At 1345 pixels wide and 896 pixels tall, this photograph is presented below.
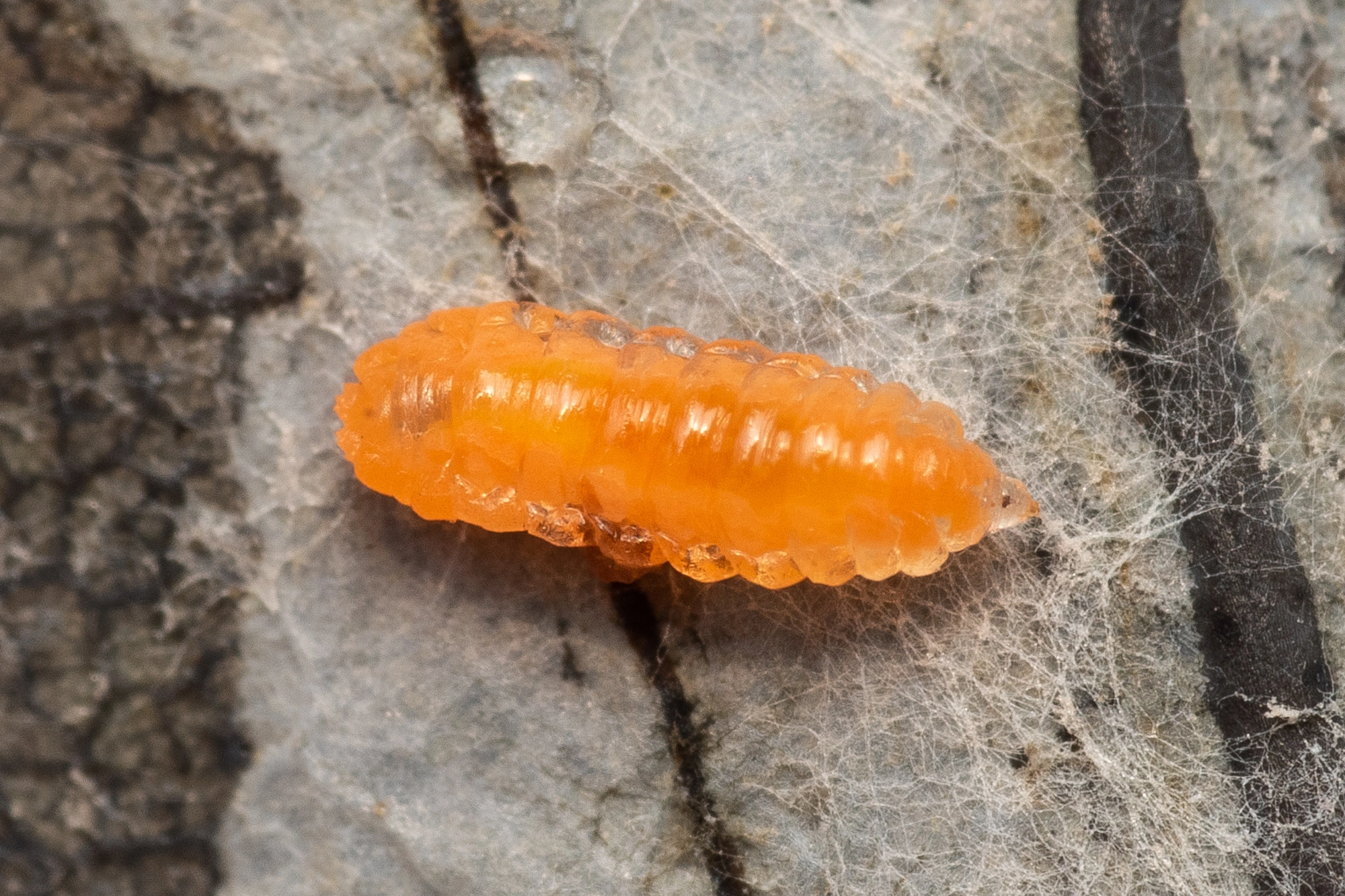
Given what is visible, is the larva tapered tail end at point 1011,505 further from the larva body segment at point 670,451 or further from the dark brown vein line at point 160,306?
the dark brown vein line at point 160,306

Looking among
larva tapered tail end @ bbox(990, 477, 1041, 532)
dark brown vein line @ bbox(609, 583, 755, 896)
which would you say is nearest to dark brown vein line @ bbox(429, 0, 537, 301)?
dark brown vein line @ bbox(609, 583, 755, 896)

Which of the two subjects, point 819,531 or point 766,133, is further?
point 766,133

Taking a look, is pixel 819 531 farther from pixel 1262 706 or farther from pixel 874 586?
pixel 1262 706

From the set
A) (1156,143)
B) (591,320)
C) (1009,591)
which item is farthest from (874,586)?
(1156,143)

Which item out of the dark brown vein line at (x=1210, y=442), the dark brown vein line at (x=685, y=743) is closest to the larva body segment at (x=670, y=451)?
the dark brown vein line at (x=685, y=743)

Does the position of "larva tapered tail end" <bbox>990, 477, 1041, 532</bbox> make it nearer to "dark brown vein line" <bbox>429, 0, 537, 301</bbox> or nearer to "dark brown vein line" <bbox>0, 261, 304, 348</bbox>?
"dark brown vein line" <bbox>429, 0, 537, 301</bbox>

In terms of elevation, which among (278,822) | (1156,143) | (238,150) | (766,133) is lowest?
(278,822)

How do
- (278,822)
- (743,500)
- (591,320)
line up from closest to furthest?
(743,500)
(591,320)
(278,822)
